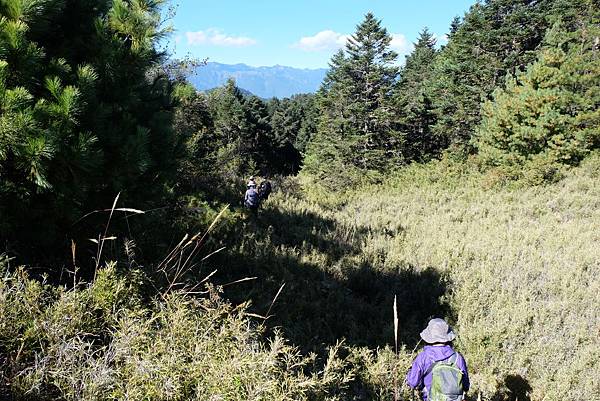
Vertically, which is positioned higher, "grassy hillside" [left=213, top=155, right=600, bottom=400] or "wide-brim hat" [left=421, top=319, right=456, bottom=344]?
"wide-brim hat" [left=421, top=319, right=456, bottom=344]

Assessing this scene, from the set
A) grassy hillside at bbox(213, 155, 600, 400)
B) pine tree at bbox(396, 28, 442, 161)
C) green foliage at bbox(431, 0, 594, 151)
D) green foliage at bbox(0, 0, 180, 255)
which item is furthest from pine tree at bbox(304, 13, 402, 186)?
green foliage at bbox(0, 0, 180, 255)

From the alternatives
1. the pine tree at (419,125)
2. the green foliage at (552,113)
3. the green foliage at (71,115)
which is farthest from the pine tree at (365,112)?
the green foliage at (71,115)

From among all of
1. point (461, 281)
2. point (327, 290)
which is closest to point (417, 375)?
point (327, 290)

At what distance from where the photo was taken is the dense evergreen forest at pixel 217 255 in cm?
259

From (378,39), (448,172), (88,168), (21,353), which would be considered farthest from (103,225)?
(378,39)

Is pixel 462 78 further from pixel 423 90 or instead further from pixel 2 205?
pixel 2 205

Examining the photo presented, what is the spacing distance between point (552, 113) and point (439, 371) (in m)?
19.7

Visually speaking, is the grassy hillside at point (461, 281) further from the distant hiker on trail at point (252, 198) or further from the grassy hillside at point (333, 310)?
the distant hiker on trail at point (252, 198)

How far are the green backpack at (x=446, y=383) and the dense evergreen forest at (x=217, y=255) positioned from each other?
0.45 meters

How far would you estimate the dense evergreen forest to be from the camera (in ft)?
8.50

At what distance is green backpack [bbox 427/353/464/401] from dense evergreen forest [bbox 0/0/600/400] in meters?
0.45

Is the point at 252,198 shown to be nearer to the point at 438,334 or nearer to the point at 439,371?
the point at 438,334

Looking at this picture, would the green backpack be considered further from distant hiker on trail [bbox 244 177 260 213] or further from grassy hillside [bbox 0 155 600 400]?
distant hiker on trail [bbox 244 177 260 213]

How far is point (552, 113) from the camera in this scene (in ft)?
61.3
